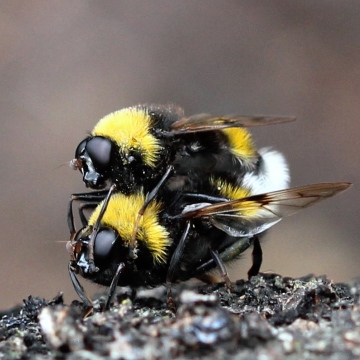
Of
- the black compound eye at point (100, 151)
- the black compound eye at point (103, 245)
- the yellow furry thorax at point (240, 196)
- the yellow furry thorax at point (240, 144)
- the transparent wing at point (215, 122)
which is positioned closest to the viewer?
the black compound eye at point (103, 245)

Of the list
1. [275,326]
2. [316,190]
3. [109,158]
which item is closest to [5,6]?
[109,158]

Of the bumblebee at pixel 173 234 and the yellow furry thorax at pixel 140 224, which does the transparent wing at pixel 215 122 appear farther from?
the yellow furry thorax at pixel 140 224

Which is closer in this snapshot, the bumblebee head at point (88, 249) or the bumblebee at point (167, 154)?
the bumblebee head at point (88, 249)

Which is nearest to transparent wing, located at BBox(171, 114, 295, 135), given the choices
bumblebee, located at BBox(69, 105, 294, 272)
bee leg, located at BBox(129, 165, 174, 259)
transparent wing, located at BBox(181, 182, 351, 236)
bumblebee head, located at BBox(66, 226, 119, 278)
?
bumblebee, located at BBox(69, 105, 294, 272)

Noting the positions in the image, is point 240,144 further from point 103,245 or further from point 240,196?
point 103,245

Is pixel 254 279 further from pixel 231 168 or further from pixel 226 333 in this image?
pixel 226 333

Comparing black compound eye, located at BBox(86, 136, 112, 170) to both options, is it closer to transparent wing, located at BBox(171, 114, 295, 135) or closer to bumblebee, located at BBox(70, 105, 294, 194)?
bumblebee, located at BBox(70, 105, 294, 194)

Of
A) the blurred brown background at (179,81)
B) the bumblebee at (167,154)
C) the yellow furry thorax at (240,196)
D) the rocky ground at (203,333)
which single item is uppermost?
the blurred brown background at (179,81)

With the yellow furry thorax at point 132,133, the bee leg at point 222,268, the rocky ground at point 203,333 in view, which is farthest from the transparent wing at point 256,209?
the rocky ground at point 203,333
